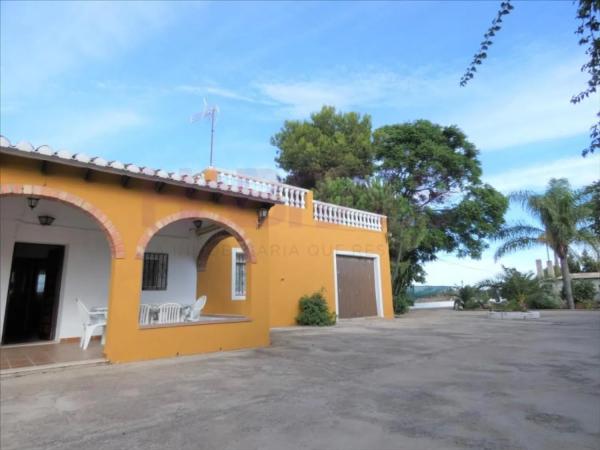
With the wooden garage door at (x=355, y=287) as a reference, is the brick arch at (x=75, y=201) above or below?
above

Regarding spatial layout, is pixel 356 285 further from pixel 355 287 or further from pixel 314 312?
pixel 314 312

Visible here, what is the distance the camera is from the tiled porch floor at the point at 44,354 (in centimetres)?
566

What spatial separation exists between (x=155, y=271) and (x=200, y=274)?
1.28 meters

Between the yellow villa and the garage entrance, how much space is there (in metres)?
0.15

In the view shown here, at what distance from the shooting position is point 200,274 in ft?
34.1

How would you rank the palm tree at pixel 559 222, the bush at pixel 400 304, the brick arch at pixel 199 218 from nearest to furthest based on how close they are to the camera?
the brick arch at pixel 199 218
the bush at pixel 400 304
the palm tree at pixel 559 222

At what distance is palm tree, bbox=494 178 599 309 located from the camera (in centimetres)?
1766

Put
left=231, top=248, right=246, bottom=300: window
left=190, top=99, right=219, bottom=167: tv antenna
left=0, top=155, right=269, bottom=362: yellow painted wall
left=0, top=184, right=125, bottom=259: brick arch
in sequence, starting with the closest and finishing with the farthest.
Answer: left=0, top=184, right=125, bottom=259: brick arch → left=0, top=155, right=269, bottom=362: yellow painted wall → left=231, top=248, right=246, bottom=300: window → left=190, top=99, right=219, bottom=167: tv antenna

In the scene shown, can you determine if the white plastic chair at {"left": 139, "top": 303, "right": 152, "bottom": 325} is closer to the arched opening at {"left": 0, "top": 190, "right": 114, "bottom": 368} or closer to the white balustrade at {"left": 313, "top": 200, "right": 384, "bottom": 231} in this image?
the arched opening at {"left": 0, "top": 190, "right": 114, "bottom": 368}

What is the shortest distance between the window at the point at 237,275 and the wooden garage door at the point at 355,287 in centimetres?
380

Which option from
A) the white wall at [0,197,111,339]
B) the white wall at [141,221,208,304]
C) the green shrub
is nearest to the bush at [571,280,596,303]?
the green shrub

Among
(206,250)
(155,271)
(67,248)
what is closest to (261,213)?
(206,250)

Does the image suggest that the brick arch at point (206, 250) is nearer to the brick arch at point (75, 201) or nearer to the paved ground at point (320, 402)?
the brick arch at point (75, 201)

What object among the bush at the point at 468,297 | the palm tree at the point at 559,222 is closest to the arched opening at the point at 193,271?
the bush at the point at 468,297
